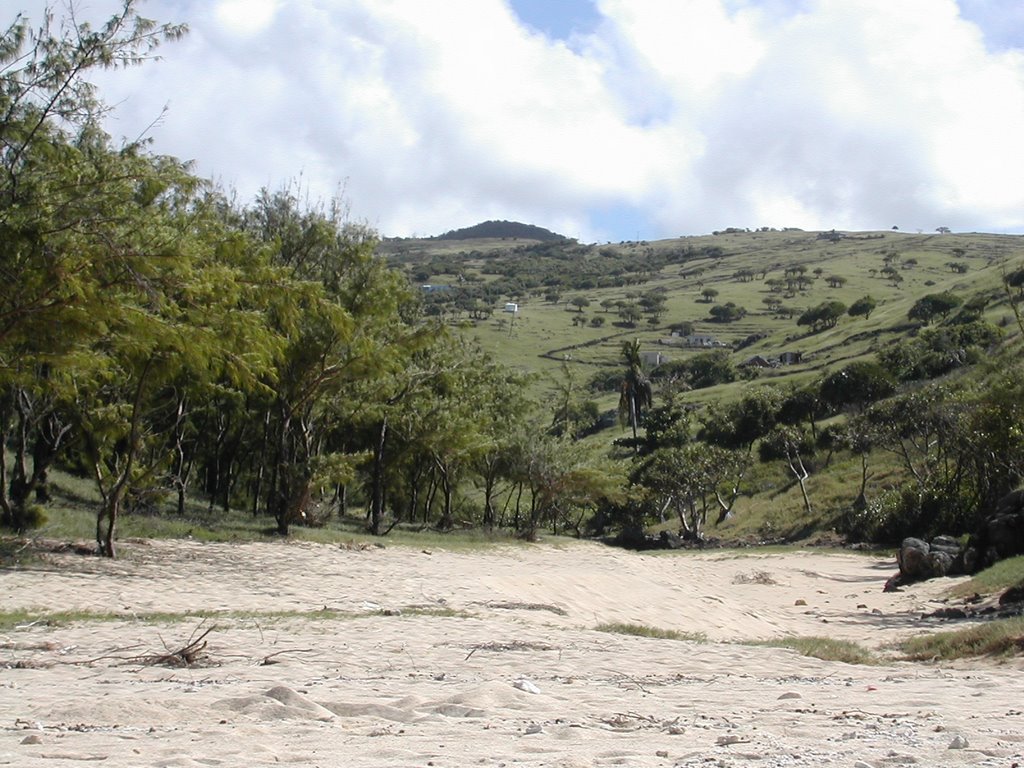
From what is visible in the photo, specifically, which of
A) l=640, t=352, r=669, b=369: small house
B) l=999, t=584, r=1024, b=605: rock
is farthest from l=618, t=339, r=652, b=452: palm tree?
l=999, t=584, r=1024, b=605: rock

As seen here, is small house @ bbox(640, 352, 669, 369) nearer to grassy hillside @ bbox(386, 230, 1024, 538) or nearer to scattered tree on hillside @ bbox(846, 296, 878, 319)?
grassy hillside @ bbox(386, 230, 1024, 538)

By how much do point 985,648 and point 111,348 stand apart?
12.9 m

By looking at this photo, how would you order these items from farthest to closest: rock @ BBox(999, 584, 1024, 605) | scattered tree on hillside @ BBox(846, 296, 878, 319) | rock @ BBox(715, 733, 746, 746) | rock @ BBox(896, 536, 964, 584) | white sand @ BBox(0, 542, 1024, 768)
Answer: scattered tree on hillside @ BBox(846, 296, 878, 319) < rock @ BBox(896, 536, 964, 584) < rock @ BBox(999, 584, 1024, 605) < rock @ BBox(715, 733, 746, 746) < white sand @ BBox(0, 542, 1024, 768)

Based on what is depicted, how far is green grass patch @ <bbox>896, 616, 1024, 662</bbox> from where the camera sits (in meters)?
9.84

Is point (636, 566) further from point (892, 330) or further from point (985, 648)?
point (892, 330)

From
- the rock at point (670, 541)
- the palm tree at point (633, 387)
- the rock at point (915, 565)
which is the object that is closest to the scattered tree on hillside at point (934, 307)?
the palm tree at point (633, 387)

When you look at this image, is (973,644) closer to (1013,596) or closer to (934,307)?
(1013,596)

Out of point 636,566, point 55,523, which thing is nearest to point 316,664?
point 55,523

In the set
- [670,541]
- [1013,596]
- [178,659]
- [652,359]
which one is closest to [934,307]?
[652,359]

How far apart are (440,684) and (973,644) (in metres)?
6.29

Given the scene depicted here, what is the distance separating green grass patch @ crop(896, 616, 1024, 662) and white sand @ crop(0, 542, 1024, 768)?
0.69m

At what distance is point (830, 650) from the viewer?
11.3 metres

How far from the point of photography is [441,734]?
555cm

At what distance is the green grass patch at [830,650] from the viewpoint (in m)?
10.7
